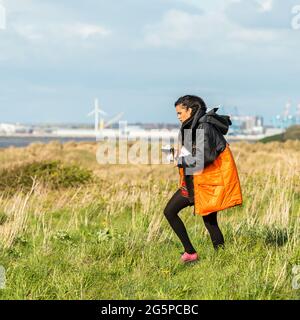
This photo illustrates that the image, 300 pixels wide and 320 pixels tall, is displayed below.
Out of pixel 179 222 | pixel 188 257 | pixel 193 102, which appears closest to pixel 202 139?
pixel 193 102

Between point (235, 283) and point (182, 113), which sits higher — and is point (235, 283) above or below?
below

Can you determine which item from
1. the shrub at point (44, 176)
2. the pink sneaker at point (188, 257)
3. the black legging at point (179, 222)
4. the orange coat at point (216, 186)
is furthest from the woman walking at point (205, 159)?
the shrub at point (44, 176)

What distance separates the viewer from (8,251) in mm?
7695

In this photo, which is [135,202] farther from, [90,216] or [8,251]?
[8,251]

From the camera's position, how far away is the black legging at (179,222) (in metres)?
7.14

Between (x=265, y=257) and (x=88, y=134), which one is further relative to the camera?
(x=88, y=134)

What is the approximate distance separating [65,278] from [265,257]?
6.98 feet

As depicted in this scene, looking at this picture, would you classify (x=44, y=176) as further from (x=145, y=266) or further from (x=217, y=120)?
(x=217, y=120)

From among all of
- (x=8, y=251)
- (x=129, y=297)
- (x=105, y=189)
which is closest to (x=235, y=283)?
(x=129, y=297)

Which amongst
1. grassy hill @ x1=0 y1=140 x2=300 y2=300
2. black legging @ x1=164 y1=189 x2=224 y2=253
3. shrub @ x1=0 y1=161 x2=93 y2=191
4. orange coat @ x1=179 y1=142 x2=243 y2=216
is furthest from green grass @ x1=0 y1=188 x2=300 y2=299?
shrub @ x1=0 y1=161 x2=93 y2=191

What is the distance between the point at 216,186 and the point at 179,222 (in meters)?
0.70

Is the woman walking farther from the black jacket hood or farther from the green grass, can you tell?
the green grass

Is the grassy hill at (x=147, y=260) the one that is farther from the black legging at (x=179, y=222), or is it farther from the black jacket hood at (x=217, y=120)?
the black jacket hood at (x=217, y=120)
